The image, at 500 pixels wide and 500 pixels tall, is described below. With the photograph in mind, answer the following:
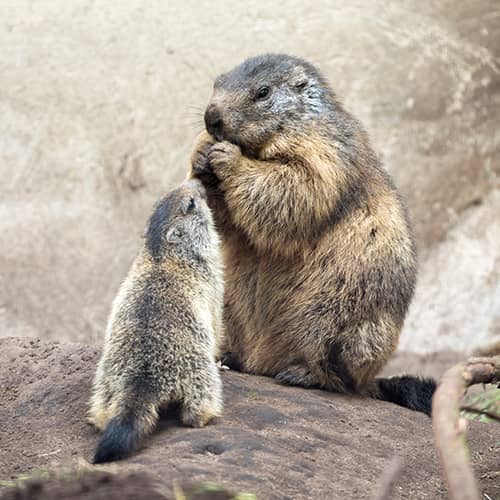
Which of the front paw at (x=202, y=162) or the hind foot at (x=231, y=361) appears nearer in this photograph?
the front paw at (x=202, y=162)

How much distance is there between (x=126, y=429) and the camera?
18.0ft

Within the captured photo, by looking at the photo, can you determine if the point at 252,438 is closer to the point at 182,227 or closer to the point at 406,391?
the point at 182,227

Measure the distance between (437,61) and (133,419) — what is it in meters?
8.40

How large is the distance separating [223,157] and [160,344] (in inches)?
67.0

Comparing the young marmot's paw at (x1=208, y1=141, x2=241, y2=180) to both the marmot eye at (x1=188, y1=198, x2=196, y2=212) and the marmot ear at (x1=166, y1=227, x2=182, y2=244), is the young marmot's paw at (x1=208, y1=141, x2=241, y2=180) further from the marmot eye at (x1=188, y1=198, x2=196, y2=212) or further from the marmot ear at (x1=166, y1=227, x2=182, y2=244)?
the marmot ear at (x1=166, y1=227, x2=182, y2=244)

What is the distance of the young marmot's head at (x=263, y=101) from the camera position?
7.22 m

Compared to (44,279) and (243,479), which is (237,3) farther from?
(243,479)

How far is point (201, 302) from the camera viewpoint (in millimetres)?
6215

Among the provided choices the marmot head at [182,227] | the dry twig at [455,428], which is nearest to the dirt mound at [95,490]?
the dry twig at [455,428]

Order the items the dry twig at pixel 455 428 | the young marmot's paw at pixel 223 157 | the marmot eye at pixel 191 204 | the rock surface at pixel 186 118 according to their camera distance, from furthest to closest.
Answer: the rock surface at pixel 186 118, the young marmot's paw at pixel 223 157, the marmot eye at pixel 191 204, the dry twig at pixel 455 428

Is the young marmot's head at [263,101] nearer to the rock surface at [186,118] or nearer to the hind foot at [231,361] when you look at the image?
the hind foot at [231,361]

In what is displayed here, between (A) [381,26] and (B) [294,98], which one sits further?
(A) [381,26]

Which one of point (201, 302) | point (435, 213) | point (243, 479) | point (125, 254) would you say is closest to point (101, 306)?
point (125, 254)

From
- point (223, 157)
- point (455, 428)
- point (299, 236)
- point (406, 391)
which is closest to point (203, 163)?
point (223, 157)
